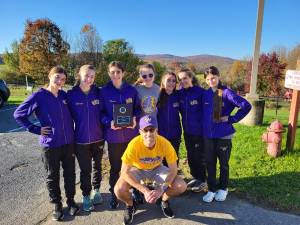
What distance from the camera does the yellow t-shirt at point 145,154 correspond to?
3725mm

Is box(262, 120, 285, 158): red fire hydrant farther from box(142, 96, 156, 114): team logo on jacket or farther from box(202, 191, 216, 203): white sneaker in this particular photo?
box(142, 96, 156, 114): team logo on jacket

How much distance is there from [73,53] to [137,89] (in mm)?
27595

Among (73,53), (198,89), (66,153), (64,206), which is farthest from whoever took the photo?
(73,53)

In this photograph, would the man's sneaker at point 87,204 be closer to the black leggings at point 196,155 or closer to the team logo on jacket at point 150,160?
the team logo on jacket at point 150,160

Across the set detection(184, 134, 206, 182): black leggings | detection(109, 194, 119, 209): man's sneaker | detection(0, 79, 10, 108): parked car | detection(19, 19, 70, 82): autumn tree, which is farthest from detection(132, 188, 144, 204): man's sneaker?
detection(19, 19, 70, 82): autumn tree

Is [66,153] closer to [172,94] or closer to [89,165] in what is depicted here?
[89,165]

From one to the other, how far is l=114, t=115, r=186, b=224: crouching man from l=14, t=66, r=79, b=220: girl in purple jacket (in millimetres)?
706

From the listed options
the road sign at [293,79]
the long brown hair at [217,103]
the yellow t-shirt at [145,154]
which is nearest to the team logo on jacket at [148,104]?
the yellow t-shirt at [145,154]

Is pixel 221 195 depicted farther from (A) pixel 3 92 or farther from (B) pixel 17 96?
(B) pixel 17 96

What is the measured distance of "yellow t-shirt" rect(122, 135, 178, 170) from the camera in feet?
12.2

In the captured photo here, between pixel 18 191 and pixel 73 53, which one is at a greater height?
pixel 73 53

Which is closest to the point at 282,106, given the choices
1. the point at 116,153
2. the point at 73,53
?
the point at 116,153

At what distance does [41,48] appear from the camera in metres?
30.7

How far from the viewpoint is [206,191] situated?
4.48 meters
